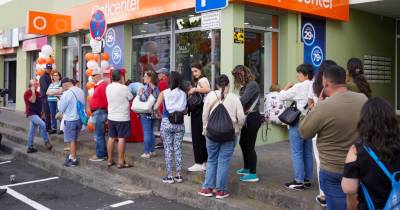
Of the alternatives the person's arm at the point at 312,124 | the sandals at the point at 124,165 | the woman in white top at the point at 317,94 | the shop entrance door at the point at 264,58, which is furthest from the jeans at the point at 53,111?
the person's arm at the point at 312,124

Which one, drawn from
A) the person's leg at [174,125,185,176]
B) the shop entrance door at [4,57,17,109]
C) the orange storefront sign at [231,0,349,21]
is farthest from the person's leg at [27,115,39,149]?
the shop entrance door at [4,57,17,109]

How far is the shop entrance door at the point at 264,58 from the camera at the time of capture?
8930mm

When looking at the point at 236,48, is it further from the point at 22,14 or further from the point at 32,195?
the point at 22,14

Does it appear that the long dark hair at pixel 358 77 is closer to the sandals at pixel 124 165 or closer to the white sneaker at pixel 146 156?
the white sneaker at pixel 146 156

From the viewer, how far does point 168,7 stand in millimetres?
9164

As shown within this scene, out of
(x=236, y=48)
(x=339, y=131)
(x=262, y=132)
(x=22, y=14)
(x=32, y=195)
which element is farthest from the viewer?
(x=22, y=14)

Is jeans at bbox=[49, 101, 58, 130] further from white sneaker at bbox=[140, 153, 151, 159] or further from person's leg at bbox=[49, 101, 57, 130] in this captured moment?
white sneaker at bbox=[140, 153, 151, 159]

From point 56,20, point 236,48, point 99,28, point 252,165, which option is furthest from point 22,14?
point 252,165

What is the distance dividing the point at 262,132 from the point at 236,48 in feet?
5.92

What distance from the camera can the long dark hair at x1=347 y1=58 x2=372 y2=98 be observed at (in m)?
4.14

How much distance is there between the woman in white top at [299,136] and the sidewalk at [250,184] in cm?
16

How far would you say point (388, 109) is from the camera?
2717 millimetres

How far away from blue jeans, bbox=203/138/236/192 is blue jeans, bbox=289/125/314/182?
2.38 feet

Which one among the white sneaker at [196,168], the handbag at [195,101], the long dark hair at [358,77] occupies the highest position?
the long dark hair at [358,77]
